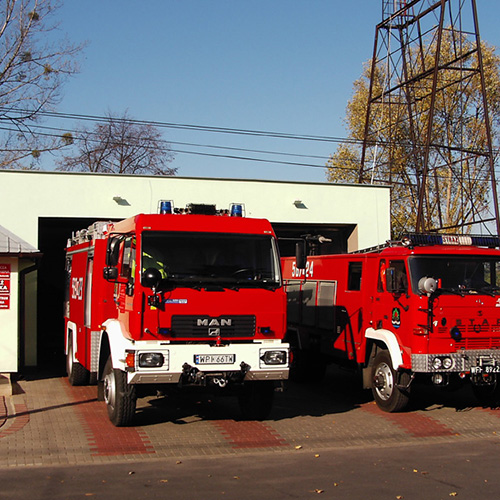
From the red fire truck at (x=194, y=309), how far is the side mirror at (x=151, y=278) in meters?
0.01

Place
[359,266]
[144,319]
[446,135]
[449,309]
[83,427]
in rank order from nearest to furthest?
[144,319] < [83,427] < [449,309] < [359,266] < [446,135]

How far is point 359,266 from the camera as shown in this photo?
507 inches

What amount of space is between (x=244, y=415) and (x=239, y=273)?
2.46m

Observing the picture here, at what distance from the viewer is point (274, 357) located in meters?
9.65

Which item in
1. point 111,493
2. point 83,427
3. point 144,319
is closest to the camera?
point 111,493

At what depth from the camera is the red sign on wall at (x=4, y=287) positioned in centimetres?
1415

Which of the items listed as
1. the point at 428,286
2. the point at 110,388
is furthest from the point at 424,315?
the point at 110,388

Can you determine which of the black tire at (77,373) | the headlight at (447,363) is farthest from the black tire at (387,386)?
the black tire at (77,373)

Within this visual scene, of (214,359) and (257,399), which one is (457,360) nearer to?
(257,399)

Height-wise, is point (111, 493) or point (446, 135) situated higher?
point (446, 135)

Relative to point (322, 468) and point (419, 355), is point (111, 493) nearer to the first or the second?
point (322, 468)

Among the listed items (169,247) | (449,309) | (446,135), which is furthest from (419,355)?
(446,135)

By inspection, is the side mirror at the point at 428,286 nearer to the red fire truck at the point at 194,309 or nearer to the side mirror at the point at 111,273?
the red fire truck at the point at 194,309

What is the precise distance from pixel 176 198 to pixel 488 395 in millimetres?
9820
